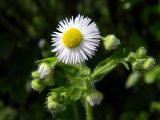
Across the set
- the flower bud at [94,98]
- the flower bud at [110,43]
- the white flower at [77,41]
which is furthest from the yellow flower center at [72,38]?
the flower bud at [94,98]

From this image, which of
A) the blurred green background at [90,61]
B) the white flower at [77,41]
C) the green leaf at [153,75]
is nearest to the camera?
the white flower at [77,41]

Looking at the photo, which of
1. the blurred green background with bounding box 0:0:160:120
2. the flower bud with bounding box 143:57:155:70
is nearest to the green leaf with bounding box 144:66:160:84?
the blurred green background with bounding box 0:0:160:120

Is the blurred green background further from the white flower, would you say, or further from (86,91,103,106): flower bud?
the white flower

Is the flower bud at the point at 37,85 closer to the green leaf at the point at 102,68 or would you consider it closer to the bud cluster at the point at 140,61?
the green leaf at the point at 102,68

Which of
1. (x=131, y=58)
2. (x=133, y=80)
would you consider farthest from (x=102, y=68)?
(x=133, y=80)

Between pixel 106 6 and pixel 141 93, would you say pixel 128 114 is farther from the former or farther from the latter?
pixel 106 6

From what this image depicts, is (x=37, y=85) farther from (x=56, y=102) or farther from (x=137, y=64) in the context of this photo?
(x=137, y=64)

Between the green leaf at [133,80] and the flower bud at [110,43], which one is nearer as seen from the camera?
the flower bud at [110,43]

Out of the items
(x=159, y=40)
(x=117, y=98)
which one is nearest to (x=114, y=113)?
(x=117, y=98)

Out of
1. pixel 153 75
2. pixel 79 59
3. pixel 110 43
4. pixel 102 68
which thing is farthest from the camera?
pixel 153 75
